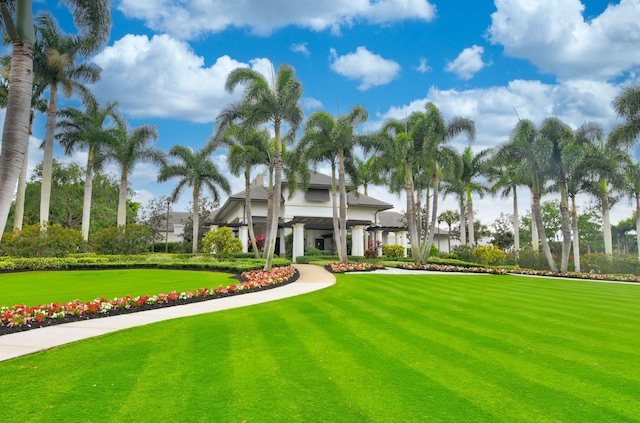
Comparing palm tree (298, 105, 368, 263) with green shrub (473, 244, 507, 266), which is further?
green shrub (473, 244, 507, 266)

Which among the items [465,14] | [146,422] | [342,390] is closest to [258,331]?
[342,390]

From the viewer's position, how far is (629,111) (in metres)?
25.3

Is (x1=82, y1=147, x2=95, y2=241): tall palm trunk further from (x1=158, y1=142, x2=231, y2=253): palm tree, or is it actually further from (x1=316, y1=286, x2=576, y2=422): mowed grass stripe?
(x1=316, y1=286, x2=576, y2=422): mowed grass stripe

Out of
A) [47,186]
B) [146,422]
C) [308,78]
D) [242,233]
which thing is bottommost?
[146,422]

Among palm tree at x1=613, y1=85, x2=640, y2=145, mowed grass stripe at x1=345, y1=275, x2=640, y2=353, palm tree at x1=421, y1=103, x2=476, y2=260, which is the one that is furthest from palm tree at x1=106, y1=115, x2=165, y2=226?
palm tree at x1=613, y1=85, x2=640, y2=145

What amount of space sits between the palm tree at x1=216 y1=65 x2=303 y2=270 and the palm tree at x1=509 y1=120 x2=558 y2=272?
17.1 m

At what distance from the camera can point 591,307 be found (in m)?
11.1

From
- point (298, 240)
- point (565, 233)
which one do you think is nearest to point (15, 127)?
point (298, 240)

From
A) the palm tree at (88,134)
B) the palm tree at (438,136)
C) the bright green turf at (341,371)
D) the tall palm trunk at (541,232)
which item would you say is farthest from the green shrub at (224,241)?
the tall palm trunk at (541,232)

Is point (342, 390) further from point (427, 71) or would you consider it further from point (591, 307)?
point (427, 71)

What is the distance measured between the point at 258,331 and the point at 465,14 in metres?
16.0

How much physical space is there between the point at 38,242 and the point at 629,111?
37073 millimetres

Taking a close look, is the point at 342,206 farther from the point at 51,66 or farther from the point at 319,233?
the point at 51,66

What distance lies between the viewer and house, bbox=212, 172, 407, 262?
36.1 meters
